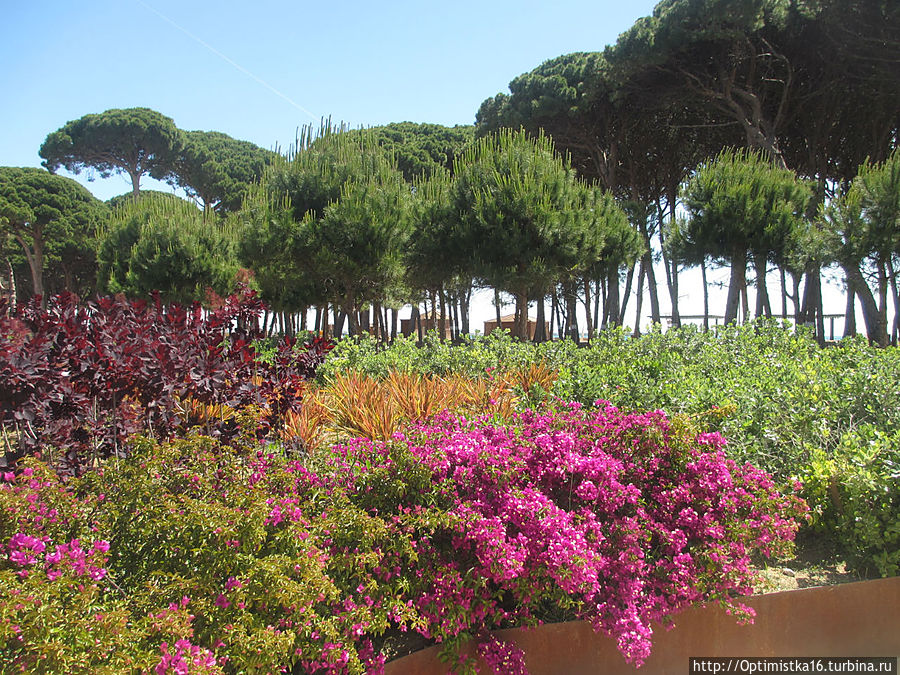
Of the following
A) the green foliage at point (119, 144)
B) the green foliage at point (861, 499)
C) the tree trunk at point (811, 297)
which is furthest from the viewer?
the green foliage at point (119, 144)

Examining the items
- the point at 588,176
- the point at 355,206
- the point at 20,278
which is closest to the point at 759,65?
the point at 588,176

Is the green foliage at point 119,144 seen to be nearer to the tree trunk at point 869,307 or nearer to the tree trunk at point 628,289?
the tree trunk at point 628,289

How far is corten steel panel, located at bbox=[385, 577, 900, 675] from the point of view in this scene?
253 cm

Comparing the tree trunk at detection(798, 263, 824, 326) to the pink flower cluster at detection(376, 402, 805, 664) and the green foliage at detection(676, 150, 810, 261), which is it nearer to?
the green foliage at detection(676, 150, 810, 261)

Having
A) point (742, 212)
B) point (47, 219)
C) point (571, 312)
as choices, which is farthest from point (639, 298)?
point (47, 219)

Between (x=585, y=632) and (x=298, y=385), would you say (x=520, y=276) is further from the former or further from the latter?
(x=585, y=632)

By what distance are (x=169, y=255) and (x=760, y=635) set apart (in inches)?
791

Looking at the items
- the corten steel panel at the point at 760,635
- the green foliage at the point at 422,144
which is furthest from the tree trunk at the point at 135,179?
the corten steel panel at the point at 760,635

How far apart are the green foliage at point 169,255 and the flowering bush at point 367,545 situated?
18.0 m

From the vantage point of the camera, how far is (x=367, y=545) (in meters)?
2.21

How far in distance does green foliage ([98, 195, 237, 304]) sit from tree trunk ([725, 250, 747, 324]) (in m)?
17.3

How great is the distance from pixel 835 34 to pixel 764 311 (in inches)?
367

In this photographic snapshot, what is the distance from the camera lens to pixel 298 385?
14.2ft

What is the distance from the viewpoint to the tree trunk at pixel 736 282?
1599cm
